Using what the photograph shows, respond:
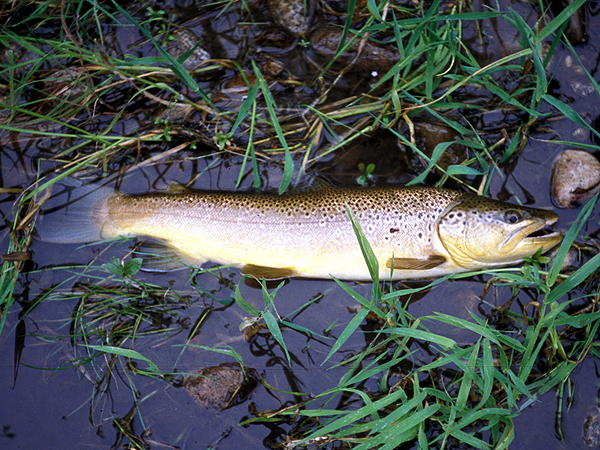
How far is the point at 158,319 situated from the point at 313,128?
1890 millimetres

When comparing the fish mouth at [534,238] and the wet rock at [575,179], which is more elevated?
the wet rock at [575,179]

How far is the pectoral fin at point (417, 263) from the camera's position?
8.57 feet

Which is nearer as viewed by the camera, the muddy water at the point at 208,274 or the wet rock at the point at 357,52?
the muddy water at the point at 208,274

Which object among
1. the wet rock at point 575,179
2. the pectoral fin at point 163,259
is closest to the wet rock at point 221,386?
the pectoral fin at point 163,259

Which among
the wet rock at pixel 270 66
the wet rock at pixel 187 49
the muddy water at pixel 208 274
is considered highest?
the wet rock at pixel 187 49

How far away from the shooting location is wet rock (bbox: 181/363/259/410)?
264 centimetres

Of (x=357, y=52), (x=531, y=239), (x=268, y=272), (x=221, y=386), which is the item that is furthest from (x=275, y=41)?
(x=221, y=386)

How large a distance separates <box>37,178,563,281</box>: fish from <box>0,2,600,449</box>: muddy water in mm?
225

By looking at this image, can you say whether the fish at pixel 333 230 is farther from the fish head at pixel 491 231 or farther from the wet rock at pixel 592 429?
the wet rock at pixel 592 429

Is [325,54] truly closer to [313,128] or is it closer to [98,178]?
[313,128]

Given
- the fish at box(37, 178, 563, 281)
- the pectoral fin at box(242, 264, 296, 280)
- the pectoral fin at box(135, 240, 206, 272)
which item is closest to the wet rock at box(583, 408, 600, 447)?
the fish at box(37, 178, 563, 281)

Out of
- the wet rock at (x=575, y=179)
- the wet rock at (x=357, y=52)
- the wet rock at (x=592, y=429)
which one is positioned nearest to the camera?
the wet rock at (x=592, y=429)

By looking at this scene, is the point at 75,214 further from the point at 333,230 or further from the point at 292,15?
the point at 292,15

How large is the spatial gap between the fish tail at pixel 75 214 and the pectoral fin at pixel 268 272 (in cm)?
106
